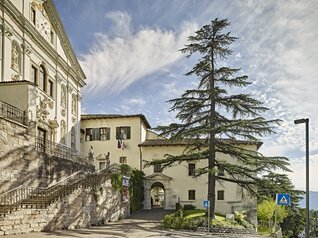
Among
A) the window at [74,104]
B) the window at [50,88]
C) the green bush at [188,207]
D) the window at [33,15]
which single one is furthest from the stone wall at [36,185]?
the green bush at [188,207]

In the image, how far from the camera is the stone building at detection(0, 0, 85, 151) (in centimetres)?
2223

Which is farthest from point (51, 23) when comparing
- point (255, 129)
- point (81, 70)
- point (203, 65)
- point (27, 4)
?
point (255, 129)

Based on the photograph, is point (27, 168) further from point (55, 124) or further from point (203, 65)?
point (203, 65)

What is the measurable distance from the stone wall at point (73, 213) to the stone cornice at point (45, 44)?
12.3 metres

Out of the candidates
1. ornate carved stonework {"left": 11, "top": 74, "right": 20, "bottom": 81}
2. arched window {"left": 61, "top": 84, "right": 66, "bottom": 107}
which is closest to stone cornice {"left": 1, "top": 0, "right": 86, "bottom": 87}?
arched window {"left": 61, "top": 84, "right": 66, "bottom": 107}

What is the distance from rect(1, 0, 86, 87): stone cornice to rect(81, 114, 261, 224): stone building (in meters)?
6.62

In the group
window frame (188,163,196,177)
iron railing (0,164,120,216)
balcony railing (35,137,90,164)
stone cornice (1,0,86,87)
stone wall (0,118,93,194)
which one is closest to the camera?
iron railing (0,164,120,216)

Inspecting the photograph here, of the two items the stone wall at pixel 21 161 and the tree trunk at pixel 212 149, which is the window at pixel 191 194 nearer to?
the tree trunk at pixel 212 149

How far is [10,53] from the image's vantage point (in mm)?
23609

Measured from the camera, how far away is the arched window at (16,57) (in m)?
→ 24.2

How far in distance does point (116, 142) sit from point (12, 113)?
68.5ft

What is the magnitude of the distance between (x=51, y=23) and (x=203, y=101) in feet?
49.9

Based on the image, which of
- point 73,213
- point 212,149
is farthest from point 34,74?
point 212,149

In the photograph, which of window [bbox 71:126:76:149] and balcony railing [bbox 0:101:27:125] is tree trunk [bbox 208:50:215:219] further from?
window [bbox 71:126:76:149]
